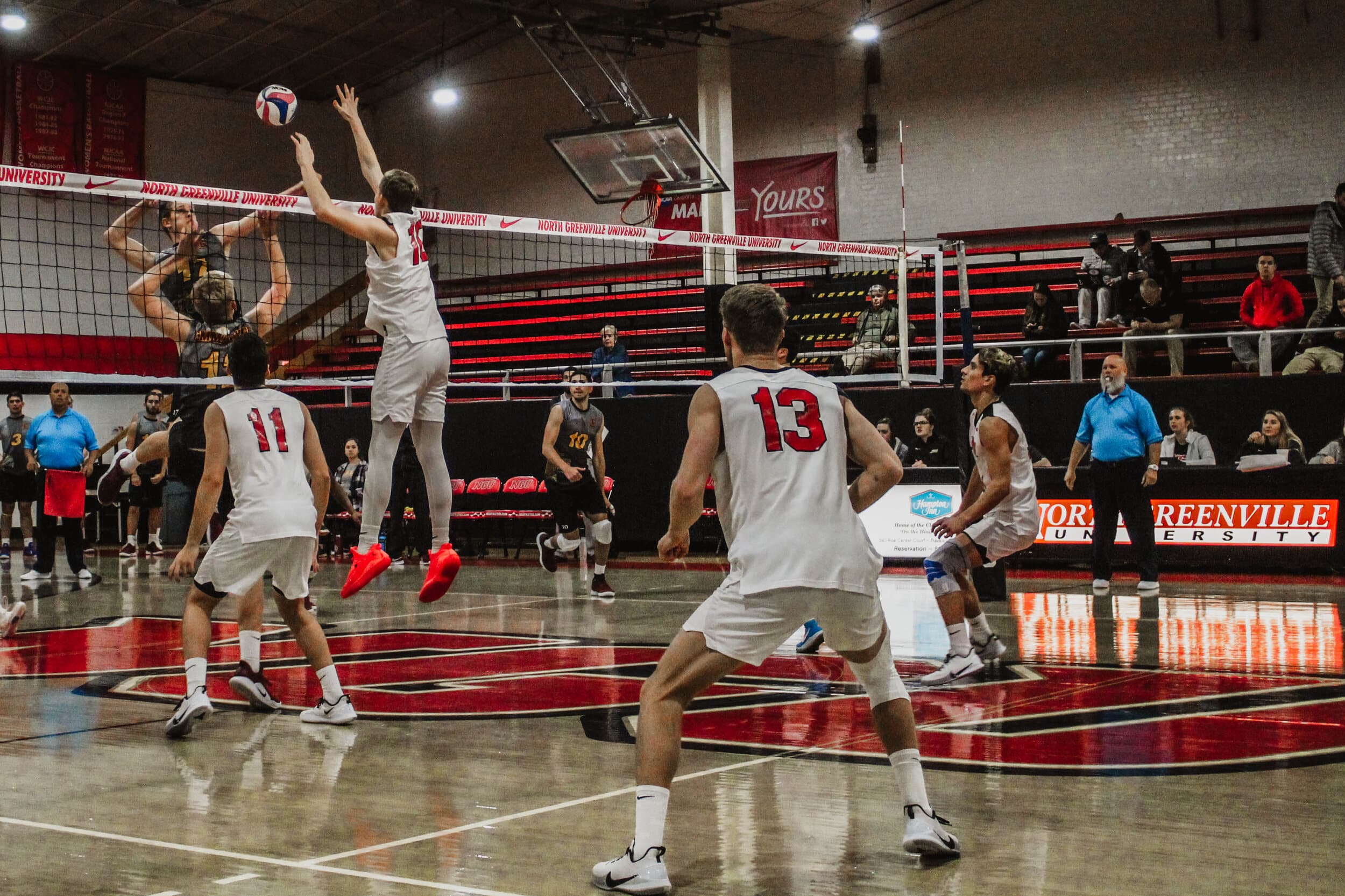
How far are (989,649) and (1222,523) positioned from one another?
21.5 ft

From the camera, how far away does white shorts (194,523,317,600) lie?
5824 millimetres

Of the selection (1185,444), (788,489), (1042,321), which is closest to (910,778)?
(788,489)

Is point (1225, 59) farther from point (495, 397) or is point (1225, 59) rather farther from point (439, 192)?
point (439, 192)

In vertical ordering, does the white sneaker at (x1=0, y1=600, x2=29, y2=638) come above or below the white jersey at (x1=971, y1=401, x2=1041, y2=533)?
below

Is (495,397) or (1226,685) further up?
(495,397)

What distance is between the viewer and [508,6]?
21.0 meters

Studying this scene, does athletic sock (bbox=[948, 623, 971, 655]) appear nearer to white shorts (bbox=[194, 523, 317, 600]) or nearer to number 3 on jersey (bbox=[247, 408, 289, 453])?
white shorts (bbox=[194, 523, 317, 600])

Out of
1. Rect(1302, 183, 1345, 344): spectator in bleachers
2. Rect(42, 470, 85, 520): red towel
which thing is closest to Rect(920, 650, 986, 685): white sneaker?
Rect(42, 470, 85, 520): red towel

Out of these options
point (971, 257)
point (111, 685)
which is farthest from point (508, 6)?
point (111, 685)

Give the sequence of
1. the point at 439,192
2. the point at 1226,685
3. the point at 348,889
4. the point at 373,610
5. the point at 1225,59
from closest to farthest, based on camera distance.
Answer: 1. the point at 348,889
2. the point at 1226,685
3. the point at 373,610
4. the point at 1225,59
5. the point at 439,192

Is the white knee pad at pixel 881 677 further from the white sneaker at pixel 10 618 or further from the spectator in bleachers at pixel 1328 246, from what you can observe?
the spectator in bleachers at pixel 1328 246

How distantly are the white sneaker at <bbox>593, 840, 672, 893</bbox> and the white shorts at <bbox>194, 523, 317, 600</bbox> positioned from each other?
278cm

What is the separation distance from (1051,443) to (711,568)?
3852 mm

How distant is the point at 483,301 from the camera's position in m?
25.4
